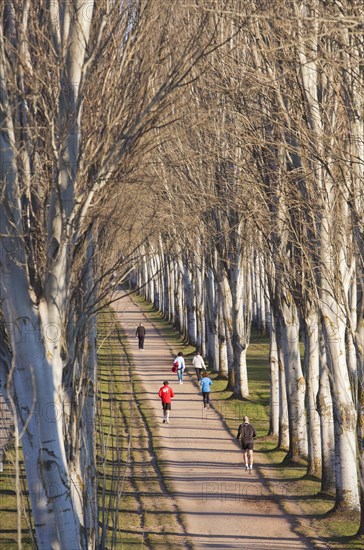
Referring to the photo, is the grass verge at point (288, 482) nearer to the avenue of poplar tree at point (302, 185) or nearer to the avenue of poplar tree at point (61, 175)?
the avenue of poplar tree at point (302, 185)

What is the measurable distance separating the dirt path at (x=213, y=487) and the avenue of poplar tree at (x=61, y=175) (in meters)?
2.86

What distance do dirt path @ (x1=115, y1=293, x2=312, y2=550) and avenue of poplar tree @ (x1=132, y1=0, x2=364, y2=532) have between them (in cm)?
137

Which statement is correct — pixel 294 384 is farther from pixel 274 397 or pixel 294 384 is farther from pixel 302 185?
pixel 302 185

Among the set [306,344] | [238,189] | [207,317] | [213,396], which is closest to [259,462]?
[306,344]

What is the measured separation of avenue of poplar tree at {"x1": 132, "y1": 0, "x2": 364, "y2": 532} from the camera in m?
14.3

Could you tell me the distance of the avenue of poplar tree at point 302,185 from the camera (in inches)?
563

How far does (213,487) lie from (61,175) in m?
12.3

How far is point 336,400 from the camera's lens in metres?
17.3

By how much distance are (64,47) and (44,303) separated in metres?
2.41

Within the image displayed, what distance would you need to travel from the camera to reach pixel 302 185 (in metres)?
17.5

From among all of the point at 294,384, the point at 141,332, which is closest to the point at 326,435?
the point at 294,384

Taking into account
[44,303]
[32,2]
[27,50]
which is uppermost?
[32,2]

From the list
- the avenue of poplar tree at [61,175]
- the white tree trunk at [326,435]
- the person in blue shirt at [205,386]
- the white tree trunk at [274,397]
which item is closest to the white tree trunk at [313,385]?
the white tree trunk at [326,435]

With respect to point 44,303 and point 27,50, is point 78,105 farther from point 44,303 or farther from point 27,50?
point 44,303
